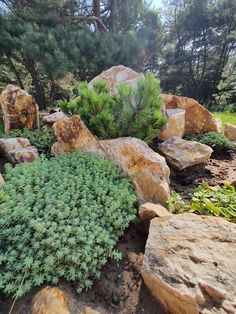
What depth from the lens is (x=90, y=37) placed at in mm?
5086

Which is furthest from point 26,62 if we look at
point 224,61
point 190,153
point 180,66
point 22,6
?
point 224,61

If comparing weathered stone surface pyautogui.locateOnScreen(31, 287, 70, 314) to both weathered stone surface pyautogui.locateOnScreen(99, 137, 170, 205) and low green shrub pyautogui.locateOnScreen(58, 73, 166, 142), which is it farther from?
low green shrub pyautogui.locateOnScreen(58, 73, 166, 142)

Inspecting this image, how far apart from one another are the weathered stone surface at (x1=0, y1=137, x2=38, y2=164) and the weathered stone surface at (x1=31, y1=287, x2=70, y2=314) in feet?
4.71

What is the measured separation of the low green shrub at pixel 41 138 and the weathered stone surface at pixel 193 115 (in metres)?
2.20

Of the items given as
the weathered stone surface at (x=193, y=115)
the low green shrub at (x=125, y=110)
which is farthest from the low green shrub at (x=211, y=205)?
the weathered stone surface at (x=193, y=115)

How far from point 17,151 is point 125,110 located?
4.03 feet

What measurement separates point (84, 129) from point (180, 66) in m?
13.9

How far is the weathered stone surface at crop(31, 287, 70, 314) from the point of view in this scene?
3.49ft

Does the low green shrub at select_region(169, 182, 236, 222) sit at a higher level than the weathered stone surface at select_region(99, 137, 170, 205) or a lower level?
lower

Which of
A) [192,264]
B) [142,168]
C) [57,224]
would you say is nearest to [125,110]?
[142,168]

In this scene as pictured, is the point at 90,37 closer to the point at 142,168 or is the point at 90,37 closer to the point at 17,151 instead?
the point at 17,151

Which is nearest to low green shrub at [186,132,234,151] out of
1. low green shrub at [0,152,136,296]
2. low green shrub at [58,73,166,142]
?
low green shrub at [58,73,166,142]

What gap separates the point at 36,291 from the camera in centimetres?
116

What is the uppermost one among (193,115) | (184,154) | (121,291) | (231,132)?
(193,115)
